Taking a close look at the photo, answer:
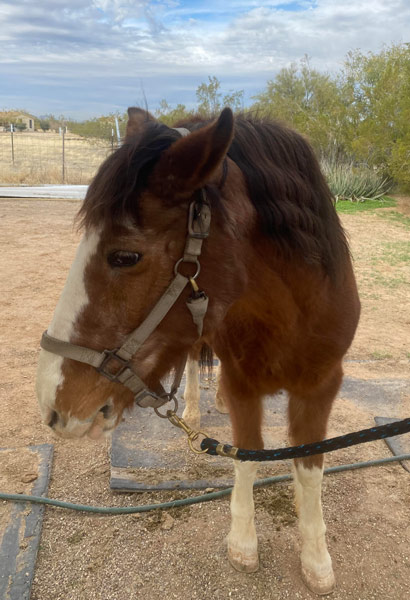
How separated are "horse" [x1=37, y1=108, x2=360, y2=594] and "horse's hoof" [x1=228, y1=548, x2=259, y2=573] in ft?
3.75

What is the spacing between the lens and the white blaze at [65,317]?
1.35 meters

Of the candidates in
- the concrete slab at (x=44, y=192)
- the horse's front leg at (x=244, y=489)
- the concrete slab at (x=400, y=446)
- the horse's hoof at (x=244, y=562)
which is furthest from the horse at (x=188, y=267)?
the concrete slab at (x=44, y=192)

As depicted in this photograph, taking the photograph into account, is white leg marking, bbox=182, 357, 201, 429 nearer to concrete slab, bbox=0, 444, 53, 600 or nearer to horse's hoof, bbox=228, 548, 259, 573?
concrete slab, bbox=0, 444, 53, 600

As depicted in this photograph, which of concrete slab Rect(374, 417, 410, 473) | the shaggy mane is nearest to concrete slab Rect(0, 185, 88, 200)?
concrete slab Rect(374, 417, 410, 473)

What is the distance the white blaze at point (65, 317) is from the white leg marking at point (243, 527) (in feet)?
4.24

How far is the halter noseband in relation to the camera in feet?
4.25

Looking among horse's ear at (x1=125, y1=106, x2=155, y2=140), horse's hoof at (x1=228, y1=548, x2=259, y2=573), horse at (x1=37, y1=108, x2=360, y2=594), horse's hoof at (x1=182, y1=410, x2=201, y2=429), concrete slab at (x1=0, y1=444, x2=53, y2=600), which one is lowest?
horse's hoof at (x1=182, y1=410, x2=201, y2=429)

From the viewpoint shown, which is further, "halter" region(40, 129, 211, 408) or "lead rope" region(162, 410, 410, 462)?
"lead rope" region(162, 410, 410, 462)

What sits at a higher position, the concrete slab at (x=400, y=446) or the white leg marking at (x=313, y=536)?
the white leg marking at (x=313, y=536)

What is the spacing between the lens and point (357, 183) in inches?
565

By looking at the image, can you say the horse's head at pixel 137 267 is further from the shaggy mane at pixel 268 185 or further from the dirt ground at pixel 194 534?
the dirt ground at pixel 194 534

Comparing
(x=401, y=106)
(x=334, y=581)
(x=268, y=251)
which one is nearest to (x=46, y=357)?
(x=268, y=251)

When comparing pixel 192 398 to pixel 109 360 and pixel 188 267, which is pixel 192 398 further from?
pixel 188 267

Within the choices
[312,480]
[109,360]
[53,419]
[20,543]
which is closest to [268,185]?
[109,360]
